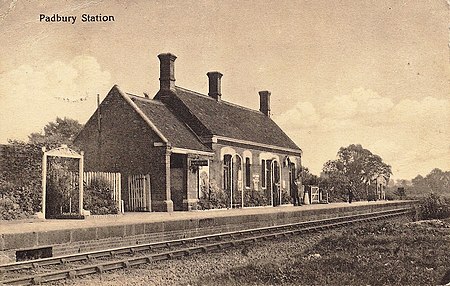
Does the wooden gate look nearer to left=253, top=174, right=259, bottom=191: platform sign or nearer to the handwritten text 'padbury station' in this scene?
left=253, top=174, right=259, bottom=191: platform sign

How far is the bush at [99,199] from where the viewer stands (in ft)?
68.0

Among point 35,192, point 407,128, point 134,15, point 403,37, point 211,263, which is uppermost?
point 134,15

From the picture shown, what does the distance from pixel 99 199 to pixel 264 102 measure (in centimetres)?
2106

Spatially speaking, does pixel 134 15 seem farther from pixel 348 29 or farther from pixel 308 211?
pixel 308 211

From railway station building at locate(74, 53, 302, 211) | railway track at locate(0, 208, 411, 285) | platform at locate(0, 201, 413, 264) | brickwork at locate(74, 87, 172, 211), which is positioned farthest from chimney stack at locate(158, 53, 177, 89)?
railway track at locate(0, 208, 411, 285)

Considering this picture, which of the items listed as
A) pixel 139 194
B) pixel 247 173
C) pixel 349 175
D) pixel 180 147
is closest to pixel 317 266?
pixel 139 194

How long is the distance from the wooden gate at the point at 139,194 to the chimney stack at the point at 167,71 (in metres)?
6.12

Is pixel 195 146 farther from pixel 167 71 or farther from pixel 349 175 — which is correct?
pixel 349 175

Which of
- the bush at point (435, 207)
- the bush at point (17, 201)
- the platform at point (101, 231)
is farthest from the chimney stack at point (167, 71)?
the bush at point (435, 207)

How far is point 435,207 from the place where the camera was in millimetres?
19828

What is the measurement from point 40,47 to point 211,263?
7.55m

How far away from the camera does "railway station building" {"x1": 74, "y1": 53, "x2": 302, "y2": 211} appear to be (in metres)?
23.8

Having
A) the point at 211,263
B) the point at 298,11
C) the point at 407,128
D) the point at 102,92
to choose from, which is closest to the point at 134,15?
the point at 298,11

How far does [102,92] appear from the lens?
2458 cm
